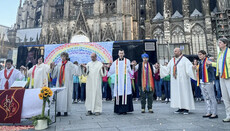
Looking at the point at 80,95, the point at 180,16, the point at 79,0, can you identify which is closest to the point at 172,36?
the point at 180,16

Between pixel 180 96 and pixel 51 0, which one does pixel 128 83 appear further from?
pixel 51 0

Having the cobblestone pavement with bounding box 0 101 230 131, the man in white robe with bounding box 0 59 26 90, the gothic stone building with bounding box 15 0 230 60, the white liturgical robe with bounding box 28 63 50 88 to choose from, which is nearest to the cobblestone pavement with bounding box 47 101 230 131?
the cobblestone pavement with bounding box 0 101 230 131

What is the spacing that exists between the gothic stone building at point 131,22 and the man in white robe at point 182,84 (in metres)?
18.6

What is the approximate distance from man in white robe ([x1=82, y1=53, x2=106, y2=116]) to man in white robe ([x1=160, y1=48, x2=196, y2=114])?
2313 mm

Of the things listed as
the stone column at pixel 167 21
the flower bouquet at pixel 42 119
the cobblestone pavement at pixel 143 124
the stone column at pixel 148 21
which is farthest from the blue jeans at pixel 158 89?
the stone column at pixel 148 21

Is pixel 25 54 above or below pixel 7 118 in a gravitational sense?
above

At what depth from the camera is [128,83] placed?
534cm

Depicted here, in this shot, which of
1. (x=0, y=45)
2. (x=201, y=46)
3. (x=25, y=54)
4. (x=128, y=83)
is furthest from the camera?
(x=0, y=45)

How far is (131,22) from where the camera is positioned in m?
24.1

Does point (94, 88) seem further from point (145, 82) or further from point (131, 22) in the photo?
point (131, 22)

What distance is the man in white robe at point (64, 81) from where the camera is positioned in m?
5.02

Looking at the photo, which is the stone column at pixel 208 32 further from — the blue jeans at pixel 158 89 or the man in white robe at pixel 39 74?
the man in white robe at pixel 39 74

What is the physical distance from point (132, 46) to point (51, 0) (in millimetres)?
24581

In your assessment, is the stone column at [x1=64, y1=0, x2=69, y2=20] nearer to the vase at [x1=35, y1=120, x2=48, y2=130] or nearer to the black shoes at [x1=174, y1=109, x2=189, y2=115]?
the black shoes at [x1=174, y1=109, x2=189, y2=115]
